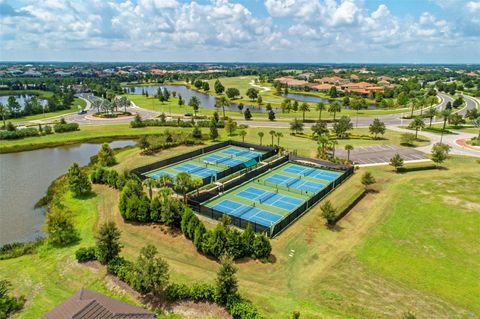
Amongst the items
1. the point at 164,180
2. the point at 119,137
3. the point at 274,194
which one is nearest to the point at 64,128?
the point at 119,137

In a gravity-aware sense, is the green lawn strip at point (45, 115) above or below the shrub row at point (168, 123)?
below

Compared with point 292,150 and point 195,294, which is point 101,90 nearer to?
point 292,150

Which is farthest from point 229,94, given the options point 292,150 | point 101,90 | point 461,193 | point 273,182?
point 461,193

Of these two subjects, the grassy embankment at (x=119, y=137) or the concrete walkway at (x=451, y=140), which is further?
the grassy embankment at (x=119, y=137)

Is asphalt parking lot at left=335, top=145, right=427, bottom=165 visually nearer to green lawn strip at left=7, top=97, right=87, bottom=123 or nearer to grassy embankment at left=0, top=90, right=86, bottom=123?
green lawn strip at left=7, top=97, right=87, bottom=123

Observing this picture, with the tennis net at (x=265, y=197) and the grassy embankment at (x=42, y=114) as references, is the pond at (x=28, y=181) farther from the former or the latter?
the grassy embankment at (x=42, y=114)

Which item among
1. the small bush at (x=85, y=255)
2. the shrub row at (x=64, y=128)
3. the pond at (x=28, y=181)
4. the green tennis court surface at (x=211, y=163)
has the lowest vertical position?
the pond at (x=28, y=181)

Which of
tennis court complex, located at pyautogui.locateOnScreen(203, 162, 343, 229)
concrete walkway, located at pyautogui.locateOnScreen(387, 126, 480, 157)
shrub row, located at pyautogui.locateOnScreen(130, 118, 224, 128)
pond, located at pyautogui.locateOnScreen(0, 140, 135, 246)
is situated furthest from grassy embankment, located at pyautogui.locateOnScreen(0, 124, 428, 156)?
tennis court complex, located at pyautogui.locateOnScreen(203, 162, 343, 229)

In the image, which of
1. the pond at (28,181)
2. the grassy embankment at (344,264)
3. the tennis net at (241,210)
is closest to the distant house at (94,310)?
the grassy embankment at (344,264)
